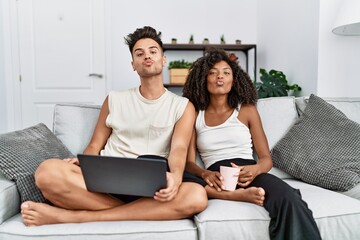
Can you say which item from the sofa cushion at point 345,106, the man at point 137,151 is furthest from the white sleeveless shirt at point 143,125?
the sofa cushion at point 345,106

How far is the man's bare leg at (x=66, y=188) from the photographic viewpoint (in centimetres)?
122

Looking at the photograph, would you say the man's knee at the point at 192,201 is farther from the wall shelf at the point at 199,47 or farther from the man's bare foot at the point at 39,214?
the wall shelf at the point at 199,47

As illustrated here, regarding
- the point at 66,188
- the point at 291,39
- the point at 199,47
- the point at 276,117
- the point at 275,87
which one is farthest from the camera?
the point at 199,47

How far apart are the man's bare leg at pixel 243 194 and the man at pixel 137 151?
0.09m

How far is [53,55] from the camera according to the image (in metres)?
3.58

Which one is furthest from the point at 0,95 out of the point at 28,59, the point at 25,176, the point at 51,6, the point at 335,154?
the point at 335,154

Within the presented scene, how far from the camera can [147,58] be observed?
1.59m

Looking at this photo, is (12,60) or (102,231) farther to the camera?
(12,60)

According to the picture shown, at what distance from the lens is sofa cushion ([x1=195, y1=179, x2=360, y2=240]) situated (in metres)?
1.17

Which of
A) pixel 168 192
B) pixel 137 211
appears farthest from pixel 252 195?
pixel 137 211

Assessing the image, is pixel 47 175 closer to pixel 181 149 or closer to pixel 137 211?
pixel 137 211

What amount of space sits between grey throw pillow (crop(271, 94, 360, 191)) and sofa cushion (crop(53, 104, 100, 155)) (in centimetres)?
95

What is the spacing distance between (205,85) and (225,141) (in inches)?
12.5

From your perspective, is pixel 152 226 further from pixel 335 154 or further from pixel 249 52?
pixel 249 52
